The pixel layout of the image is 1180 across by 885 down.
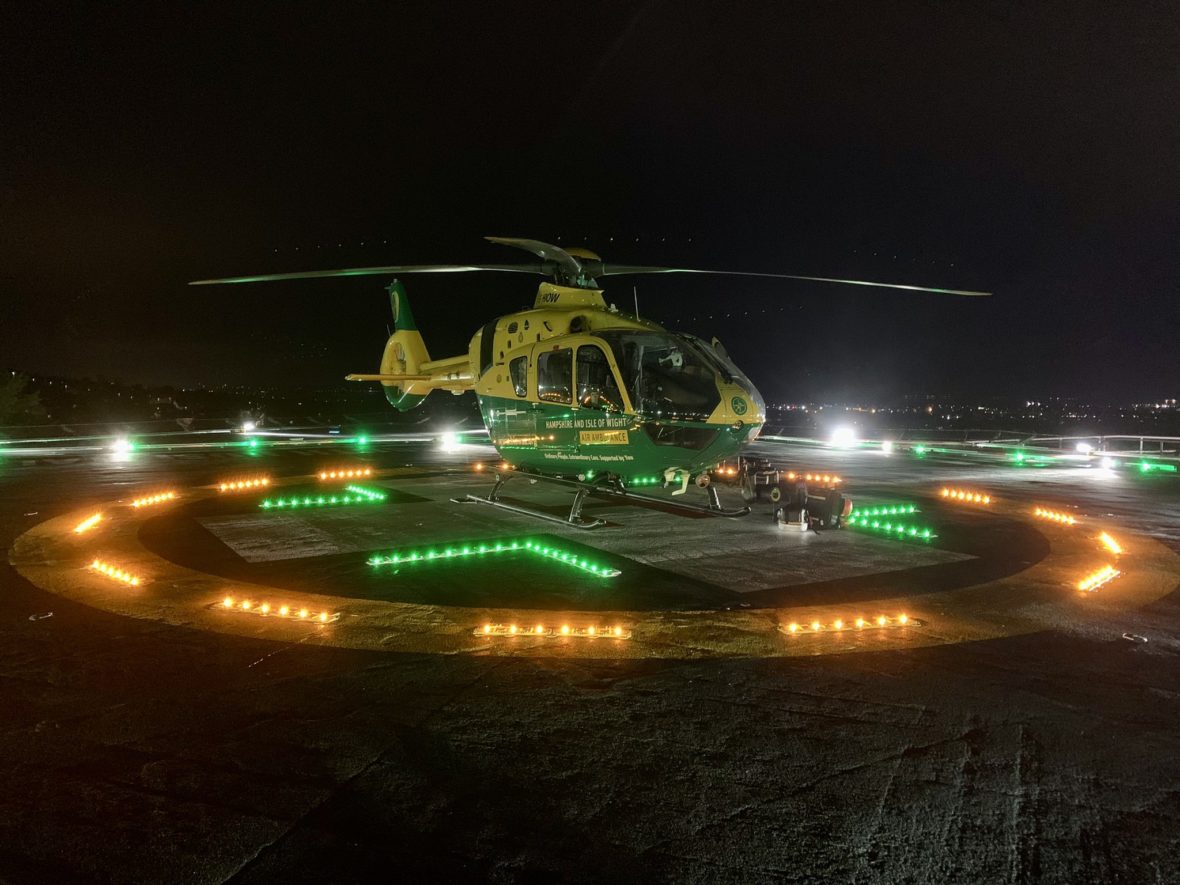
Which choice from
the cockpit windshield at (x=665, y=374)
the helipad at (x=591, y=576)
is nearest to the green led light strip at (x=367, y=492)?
the helipad at (x=591, y=576)

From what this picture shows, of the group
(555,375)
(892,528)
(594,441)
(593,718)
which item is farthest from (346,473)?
(593,718)

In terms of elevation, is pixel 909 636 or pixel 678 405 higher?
pixel 678 405

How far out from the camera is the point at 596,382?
11.1 m

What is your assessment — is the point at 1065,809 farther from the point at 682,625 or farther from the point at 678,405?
the point at 678,405

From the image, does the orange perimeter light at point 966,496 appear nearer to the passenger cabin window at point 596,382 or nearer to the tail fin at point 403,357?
the passenger cabin window at point 596,382

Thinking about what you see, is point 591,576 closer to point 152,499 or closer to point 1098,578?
point 1098,578

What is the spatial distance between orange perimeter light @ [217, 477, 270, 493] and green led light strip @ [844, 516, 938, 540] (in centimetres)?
1155

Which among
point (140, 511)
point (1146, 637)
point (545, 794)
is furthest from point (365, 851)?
point (140, 511)

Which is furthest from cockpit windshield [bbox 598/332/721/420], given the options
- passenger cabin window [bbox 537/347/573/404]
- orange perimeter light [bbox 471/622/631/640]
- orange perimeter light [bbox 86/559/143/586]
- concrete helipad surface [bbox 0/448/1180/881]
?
orange perimeter light [bbox 86/559/143/586]

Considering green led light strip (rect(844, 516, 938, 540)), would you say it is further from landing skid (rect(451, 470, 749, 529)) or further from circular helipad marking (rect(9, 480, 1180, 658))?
circular helipad marking (rect(9, 480, 1180, 658))

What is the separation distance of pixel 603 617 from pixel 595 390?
5158 millimetres

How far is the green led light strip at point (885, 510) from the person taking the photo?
39.8ft

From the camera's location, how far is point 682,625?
6219 millimetres

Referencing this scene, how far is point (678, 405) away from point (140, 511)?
892 cm
